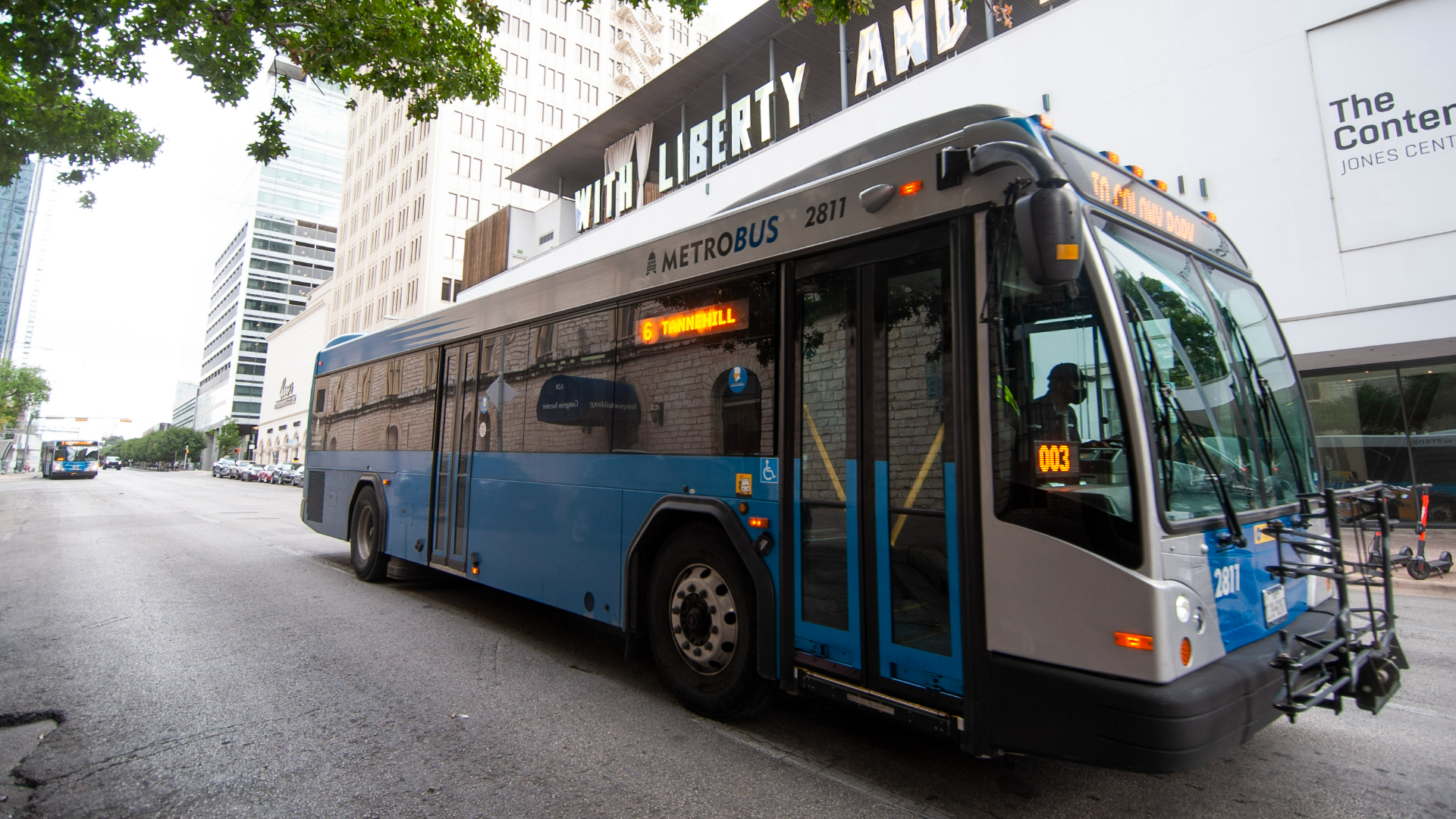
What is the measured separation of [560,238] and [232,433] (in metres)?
79.4

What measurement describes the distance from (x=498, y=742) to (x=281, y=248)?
4626 inches

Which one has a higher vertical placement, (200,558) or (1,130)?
(1,130)

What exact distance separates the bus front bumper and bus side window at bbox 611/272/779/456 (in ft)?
5.62

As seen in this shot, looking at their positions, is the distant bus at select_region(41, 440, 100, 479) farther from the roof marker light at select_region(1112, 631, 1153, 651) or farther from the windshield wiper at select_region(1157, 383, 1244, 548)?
the windshield wiper at select_region(1157, 383, 1244, 548)

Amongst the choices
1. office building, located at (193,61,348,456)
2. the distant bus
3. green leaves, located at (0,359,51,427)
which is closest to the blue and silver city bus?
the distant bus

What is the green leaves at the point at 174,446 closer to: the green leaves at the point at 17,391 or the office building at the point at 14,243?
the office building at the point at 14,243

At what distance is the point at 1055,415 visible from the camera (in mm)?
2820

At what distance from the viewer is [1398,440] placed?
13.2 m

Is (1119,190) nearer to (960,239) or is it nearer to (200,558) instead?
(960,239)

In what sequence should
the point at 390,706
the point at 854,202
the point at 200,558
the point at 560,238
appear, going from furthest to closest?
the point at 560,238, the point at 200,558, the point at 390,706, the point at 854,202

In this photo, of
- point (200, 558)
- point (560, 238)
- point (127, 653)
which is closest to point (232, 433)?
point (560, 238)

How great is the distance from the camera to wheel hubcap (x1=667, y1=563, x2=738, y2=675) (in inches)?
160

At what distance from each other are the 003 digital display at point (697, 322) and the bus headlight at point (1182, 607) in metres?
2.48

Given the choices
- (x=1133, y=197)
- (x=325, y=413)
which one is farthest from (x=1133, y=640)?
(x=325, y=413)
